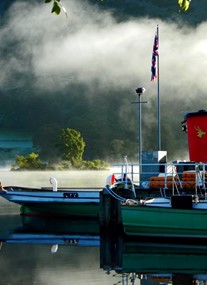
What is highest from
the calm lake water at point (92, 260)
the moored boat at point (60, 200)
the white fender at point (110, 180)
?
the white fender at point (110, 180)

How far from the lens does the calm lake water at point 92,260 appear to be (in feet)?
81.6

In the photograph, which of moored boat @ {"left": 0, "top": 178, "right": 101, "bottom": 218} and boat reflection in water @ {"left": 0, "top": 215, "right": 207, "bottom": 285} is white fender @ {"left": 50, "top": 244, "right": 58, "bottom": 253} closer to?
boat reflection in water @ {"left": 0, "top": 215, "right": 207, "bottom": 285}

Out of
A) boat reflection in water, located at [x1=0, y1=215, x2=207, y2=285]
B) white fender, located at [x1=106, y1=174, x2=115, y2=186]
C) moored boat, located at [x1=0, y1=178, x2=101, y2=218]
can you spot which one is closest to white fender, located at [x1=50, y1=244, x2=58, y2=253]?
boat reflection in water, located at [x1=0, y1=215, x2=207, y2=285]

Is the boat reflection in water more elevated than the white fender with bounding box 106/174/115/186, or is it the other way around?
the white fender with bounding box 106/174/115/186

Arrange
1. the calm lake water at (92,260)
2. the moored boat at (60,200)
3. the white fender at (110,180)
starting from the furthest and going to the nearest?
Answer: 1. the moored boat at (60,200)
2. the white fender at (110,180)
3. the calm lake water at (92,260)

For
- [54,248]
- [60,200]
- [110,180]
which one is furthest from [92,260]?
[60,200]

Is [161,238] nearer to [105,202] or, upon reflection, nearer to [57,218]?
[105,202]

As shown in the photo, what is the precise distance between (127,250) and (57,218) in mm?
15571

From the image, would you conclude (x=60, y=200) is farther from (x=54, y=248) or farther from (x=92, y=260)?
(x=92, y=260)

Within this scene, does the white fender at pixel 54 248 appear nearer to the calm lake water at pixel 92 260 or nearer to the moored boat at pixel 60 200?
the calm lake water at pixel 92 260

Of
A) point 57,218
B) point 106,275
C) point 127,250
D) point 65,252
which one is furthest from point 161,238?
point 57,218

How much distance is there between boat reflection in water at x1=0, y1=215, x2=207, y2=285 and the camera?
25453mm

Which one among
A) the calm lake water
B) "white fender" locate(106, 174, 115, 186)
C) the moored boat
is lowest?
the calm lake water

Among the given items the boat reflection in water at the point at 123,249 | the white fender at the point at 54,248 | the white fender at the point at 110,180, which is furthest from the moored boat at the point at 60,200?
the white fender at the point at 54,248
